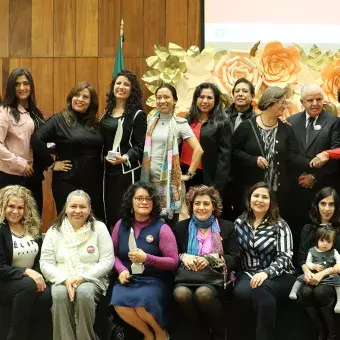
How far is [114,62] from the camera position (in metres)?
A: 5.45

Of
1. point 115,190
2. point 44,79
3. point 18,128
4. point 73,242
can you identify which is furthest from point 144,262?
point 44,79

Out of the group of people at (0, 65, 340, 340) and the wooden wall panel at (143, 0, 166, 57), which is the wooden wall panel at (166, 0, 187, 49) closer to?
the wooden wall panel at (143, 0, 166, 57)

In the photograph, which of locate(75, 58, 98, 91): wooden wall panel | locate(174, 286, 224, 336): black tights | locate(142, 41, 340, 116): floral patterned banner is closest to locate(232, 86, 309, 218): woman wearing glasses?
locate(174, 286, 224, 336): black tights

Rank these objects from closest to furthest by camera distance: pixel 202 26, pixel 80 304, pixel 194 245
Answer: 1. pixel 80 304
2. pixel 194 245
3. pixel 202 26

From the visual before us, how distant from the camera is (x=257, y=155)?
4051mm

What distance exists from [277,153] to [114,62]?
2.04m

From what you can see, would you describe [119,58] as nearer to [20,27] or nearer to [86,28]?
[86,28]

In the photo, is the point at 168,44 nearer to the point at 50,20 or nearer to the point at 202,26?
the point at 202,26

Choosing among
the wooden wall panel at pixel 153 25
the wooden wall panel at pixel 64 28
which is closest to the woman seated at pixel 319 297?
the wooden wall panel at pixel 153 25

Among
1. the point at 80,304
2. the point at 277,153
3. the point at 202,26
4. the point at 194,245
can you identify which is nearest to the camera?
the point at 80,304

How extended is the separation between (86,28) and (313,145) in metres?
2.39

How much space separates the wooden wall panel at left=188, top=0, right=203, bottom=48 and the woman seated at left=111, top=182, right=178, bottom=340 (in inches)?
82.4

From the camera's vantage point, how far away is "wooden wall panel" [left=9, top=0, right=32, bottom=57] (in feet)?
17.8

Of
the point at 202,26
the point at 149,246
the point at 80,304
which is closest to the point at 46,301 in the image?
the point at 80,304
